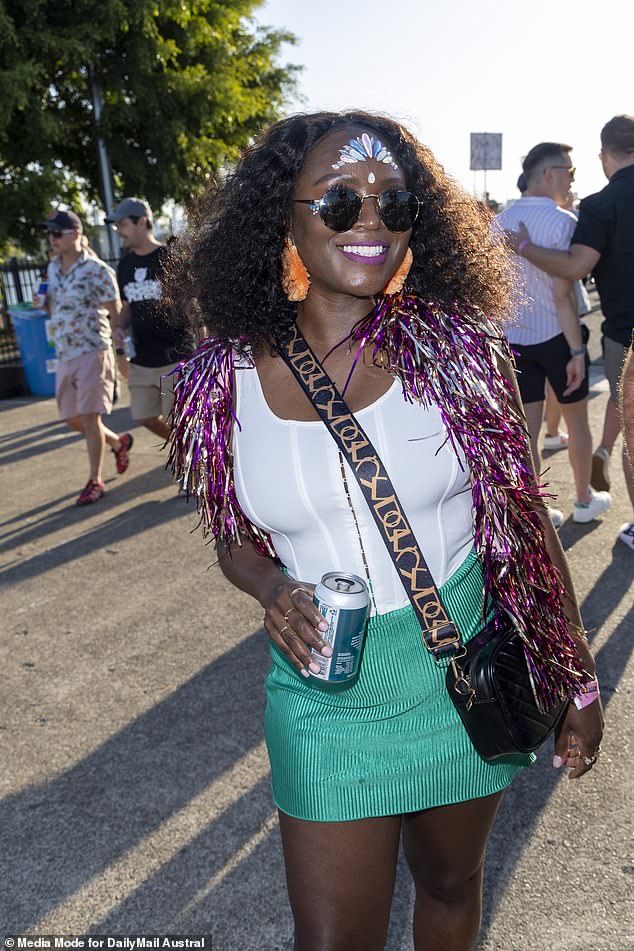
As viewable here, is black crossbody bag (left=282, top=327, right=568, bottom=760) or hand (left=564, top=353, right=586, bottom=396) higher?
black crossbody bag (left=282, top=327, right=568, bottom=760)

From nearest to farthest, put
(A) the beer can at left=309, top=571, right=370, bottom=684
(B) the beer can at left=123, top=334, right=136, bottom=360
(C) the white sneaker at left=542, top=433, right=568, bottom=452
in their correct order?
(A) the beer can at left=309, top=571, right=370, bottom=684
(B) the beer can at left=123, top=334, right=136, bottom=360
(C) the white sneaker at left=542, top=433, right=568, bottom=452

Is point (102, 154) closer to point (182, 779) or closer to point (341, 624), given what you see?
point (182, 779)

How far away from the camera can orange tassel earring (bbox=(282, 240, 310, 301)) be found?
2068 millimetres

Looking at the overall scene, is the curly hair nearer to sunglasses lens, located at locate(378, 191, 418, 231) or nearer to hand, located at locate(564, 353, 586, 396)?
sunglasses lens, located at locate(378, 191, 418, 231)

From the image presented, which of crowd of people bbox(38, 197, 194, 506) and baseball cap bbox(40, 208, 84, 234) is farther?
baseball cap bbox(40, 208, 84, 234)

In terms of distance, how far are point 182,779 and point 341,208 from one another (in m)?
2.20

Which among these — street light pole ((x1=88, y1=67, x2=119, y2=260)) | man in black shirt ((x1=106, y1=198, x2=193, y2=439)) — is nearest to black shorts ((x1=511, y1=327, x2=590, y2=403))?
man in black shirt ((x1=106, y1=198, x2=193, y2=439))

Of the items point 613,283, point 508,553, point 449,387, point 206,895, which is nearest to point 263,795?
point 206,895

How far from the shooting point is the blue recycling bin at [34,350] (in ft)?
38.4

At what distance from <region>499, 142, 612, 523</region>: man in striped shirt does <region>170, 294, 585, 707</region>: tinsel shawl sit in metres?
3.15

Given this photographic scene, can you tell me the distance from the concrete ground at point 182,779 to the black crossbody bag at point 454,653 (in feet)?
3.24

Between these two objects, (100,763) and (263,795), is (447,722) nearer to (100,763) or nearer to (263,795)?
(263,795)

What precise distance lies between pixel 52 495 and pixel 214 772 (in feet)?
14.0

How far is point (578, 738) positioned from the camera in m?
1.92
